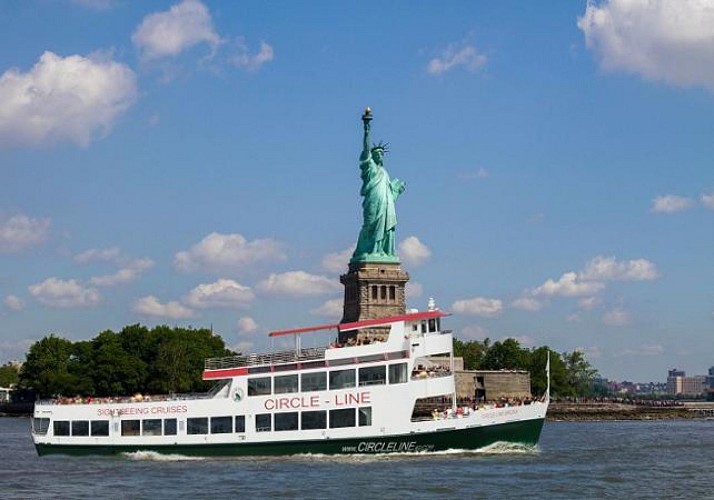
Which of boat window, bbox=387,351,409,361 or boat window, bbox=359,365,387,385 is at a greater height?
boat window, bbox=387,351,409,361

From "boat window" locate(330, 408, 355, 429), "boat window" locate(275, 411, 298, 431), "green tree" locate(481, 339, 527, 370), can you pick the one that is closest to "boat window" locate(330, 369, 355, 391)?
"boat window" locate(330, 408, 355, 429)

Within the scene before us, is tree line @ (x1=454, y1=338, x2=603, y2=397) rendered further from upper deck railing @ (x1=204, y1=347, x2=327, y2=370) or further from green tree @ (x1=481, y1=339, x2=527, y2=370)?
upper deck railing @ (x1=204, y1=347, x2=327, y2=370)

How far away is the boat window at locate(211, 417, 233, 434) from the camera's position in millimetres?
62375

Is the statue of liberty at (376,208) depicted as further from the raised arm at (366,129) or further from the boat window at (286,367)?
the boat window at (286,367)

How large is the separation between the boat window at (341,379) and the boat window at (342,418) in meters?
1.20

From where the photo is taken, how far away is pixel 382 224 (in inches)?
4961

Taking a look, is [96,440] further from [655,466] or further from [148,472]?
[655,466]

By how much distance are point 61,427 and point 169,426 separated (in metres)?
6.71

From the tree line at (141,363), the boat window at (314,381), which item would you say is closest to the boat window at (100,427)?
the boat window at (314,381)

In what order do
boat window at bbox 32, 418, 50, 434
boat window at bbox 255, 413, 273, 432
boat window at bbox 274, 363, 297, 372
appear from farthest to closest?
boat window at bbox 32, 418, 50, 434
boat window at bbox 255, 413, 273, 432
boat window at bbox 274, 363, 297, 372

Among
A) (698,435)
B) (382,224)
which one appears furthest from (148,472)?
(382,224)

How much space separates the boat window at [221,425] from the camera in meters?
62.4

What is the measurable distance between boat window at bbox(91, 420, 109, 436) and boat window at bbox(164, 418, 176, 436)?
3.68m

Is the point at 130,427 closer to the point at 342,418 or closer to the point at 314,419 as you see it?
the point at 314,419
